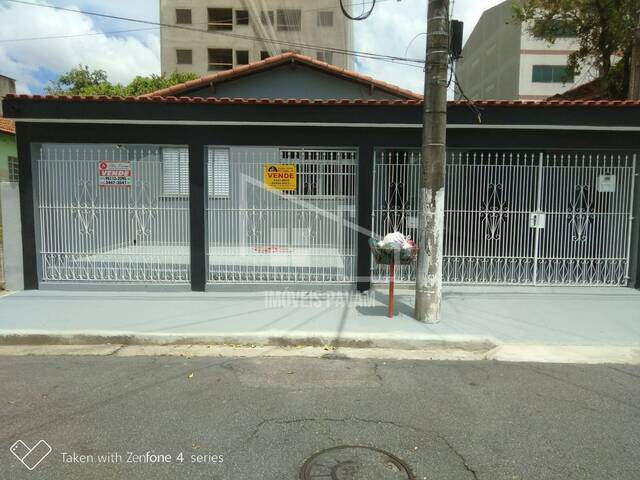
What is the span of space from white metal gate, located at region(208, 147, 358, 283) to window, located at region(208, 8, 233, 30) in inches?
1559

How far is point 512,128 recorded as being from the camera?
8062mm

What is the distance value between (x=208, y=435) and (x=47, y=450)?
1.07 meters

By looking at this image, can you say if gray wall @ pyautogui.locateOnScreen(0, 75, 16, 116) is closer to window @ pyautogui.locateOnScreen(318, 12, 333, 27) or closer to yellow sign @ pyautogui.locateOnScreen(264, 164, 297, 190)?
window @ pyautogui.locateOnScreen(318, 12, 333, 27)

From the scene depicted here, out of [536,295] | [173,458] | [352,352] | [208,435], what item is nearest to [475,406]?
[352,352]

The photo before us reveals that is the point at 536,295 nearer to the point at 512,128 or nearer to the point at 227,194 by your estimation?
the point at 512,128

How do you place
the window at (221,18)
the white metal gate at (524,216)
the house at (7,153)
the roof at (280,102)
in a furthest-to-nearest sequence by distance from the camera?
the window at (221,18), the house at (7,153), the white metal gate at (524,216), the roof at (280,102)

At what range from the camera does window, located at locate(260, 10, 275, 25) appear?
38.9 metres

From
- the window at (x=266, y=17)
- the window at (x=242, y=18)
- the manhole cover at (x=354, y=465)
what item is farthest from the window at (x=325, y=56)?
the manhole cover at (x=354, y=465)

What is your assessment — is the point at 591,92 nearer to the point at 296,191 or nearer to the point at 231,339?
the point at 296,191

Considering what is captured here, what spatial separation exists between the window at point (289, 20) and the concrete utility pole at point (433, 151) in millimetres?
38771

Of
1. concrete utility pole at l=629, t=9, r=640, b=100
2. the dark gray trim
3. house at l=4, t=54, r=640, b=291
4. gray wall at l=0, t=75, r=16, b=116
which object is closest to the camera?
house at l=4, t=54, r=640, b=291

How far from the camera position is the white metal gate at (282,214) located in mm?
8094

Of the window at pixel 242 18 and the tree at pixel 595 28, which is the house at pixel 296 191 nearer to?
the tree at pixel 595 28

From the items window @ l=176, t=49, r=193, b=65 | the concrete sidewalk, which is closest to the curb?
the concrete sidewalk
